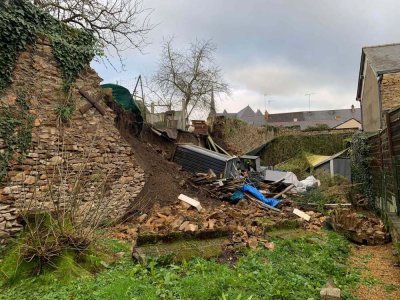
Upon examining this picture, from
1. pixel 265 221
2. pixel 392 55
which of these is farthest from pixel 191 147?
pixel 392 55

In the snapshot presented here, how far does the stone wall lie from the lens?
248 inches

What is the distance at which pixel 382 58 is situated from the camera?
1680cm

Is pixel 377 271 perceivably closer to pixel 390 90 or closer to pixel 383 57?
pixel 390 90

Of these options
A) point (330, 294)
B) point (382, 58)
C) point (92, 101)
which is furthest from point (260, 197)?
point (382, 58)

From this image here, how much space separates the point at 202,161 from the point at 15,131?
25.8ft

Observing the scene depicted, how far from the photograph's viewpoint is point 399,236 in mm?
5383

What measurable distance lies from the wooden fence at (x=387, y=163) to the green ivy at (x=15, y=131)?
7472 millimetres

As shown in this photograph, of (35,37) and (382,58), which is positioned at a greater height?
(382,58)

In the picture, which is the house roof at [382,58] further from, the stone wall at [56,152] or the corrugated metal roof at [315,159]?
the stone wall at [56,152]

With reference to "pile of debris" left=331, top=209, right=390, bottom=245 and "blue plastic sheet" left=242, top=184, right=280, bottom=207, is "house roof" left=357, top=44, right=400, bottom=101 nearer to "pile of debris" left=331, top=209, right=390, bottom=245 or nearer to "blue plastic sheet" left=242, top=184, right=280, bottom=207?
"blue plastic sheet" left=242, top=184, right=280, bottom=207

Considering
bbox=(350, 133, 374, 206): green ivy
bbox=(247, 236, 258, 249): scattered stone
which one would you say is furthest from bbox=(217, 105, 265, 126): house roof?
bbox=(247, 236, 258, 249): scattered stone

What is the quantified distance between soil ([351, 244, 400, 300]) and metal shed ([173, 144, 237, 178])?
6.78m

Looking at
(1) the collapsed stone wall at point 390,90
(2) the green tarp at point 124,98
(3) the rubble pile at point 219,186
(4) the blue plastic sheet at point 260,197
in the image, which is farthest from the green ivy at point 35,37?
(1) the collapsed stone wall at point 390,90

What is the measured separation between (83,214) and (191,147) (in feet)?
28.1
